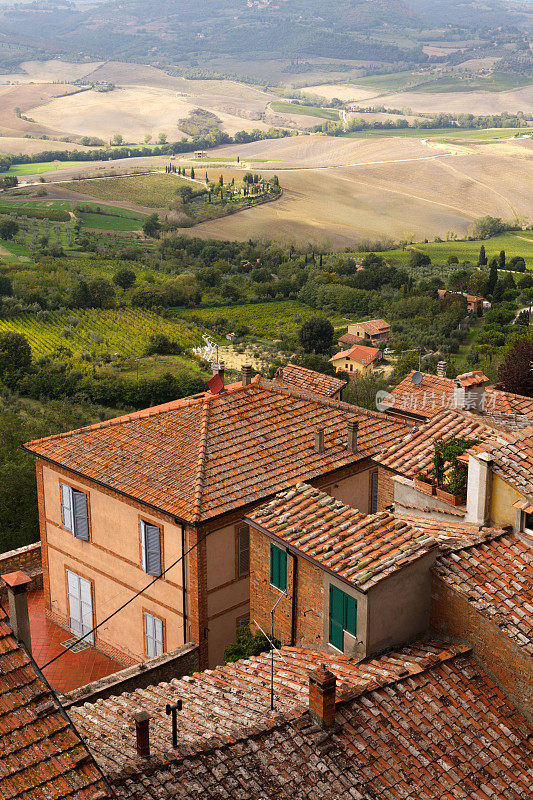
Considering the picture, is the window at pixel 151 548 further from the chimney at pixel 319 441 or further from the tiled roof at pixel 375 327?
the tiled roof at pixel 375 327

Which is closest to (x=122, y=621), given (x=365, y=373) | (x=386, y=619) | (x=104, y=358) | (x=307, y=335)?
(x=386, y=619)

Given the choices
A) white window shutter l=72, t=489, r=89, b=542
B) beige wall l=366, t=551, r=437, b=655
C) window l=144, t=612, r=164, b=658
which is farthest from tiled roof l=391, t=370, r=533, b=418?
beige wall l=366, t=551, r=437, b=655

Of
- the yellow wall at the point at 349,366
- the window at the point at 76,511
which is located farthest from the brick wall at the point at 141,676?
the yellow wall at the point at 349,366

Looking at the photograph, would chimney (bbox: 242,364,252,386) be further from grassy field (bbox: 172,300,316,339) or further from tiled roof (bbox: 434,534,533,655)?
grassy field (bbox: 172,300,316,339)

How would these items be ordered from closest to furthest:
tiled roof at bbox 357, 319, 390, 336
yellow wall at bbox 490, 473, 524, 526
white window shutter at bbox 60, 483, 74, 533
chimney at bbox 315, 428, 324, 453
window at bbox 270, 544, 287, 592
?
yellow wall at bbox 490, 473, 524, 526
window at bbox 270, 544, 287, 592
chimney at bbox 315, 428, 324, 453
white window shutter at bbox 60, 483, 74, 533
tiled roof at bbox 357, 319, 390, 336

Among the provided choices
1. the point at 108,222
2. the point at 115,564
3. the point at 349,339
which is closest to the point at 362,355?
the point at 349,339

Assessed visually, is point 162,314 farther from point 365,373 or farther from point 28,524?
point 28,524
